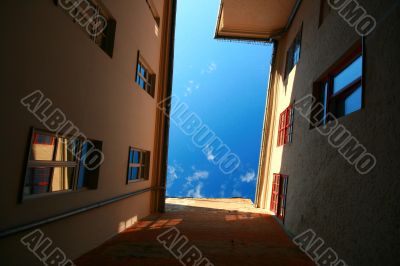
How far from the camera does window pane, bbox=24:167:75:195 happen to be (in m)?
4.11

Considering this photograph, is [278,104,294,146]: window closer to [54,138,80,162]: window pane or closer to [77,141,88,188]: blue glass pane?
[77,141,88,188]: blue glass pane

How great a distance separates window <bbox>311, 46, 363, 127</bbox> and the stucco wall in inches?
9.6

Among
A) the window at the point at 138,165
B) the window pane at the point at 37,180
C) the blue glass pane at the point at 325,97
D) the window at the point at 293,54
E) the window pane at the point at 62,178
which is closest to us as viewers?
the window pane at the point at 37,180

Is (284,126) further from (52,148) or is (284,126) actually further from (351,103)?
(52,148)

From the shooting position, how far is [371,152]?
424 cm

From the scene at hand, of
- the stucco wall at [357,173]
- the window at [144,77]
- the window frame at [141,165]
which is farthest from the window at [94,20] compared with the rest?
the stucco wall at [357,173]

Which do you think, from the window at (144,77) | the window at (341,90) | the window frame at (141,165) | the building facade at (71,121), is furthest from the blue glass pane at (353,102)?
the window at (144,77)

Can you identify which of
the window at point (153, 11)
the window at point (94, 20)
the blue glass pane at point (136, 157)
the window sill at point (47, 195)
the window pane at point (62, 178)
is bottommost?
the window sill at point (47, 195)

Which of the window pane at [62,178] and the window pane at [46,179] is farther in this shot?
the window pane at [62,178]

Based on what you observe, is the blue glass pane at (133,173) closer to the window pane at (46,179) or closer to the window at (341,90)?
the window pane at (46,179)

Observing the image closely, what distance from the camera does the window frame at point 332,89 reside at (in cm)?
551

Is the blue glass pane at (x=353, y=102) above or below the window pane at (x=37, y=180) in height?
above

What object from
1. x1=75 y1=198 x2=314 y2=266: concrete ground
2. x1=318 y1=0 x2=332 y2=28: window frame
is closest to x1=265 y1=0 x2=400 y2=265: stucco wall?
x1=318 y1=0 x2=332 y2=28: window frame

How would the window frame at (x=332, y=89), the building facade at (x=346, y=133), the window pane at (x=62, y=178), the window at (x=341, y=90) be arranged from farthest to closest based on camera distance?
the window frame at (x=332, y=89), the window at (x=341, y=90), the window pane at (x=62, y=178), the building facade at (x=346, y=133)
